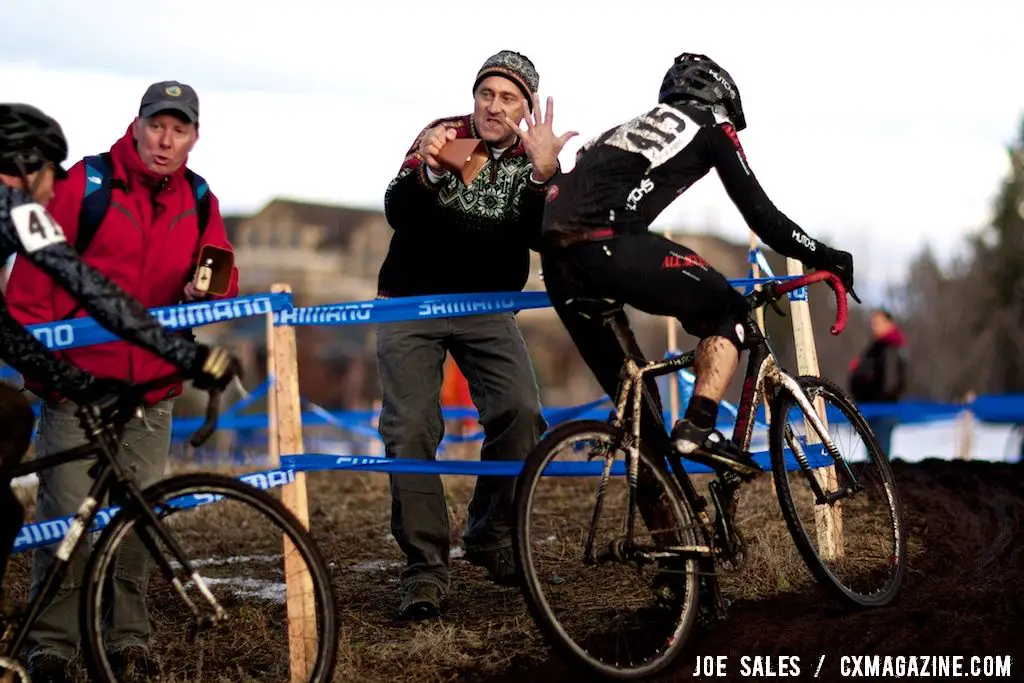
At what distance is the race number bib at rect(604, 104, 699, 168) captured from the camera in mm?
5133

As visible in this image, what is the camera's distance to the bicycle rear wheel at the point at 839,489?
5414mm

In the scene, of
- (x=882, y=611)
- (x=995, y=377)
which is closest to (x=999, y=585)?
(x=882, y=611)

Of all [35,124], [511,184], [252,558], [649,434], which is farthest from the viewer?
[252,558]

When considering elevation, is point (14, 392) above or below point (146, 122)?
below

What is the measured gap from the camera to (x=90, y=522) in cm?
457

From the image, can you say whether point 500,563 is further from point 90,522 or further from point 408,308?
point 90,522

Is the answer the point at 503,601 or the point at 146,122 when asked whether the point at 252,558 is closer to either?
the point at 503,601

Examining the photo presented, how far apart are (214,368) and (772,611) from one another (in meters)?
2.72

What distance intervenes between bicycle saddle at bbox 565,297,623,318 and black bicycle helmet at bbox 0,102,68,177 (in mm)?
1987

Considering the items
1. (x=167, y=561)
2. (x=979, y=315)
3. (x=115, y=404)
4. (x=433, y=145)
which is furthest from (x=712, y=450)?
(x=979, y=315)

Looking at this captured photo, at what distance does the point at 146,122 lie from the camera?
5.39 metres

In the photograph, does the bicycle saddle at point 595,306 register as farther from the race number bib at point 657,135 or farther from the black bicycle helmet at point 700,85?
the black bicycle helmet at point 700,85

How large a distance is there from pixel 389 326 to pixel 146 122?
1.56m

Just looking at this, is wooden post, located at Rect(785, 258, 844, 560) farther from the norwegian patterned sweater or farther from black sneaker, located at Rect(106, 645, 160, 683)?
black sneaker, located at Rect(106, 645, 160, 683)
